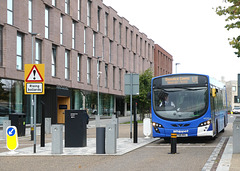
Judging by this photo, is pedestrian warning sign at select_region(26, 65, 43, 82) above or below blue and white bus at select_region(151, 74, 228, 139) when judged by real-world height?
above

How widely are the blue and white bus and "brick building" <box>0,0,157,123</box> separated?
14396mm

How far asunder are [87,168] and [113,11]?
5163cm

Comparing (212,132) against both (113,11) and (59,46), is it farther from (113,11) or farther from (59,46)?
(113,11)

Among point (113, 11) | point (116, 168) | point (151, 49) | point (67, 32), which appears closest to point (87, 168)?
point (116, 168)

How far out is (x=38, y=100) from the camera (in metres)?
40.7

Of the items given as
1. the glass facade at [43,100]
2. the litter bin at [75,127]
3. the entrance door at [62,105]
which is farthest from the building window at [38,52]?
the litter bin at [75,127]

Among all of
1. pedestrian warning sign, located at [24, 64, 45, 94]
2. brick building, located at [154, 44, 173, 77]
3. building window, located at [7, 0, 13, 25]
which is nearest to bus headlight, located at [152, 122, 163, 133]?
pedestrian warning sign, located at [24, 64, 45, 94]

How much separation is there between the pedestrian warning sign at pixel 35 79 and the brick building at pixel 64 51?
16261 millimetres

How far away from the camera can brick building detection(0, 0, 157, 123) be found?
35094mm

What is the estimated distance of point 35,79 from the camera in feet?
46.6

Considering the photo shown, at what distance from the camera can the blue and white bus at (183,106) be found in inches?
683

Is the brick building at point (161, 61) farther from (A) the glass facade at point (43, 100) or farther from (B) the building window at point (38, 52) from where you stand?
(B) the building window at point (38, 52)

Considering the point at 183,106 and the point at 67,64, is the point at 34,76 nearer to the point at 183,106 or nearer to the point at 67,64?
the point at 183,106

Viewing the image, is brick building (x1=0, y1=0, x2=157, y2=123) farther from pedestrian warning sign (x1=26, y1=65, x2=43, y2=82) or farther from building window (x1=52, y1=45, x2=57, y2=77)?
pedestrian warning sign (x1=26, y1=65, x2=43, y2=82)
